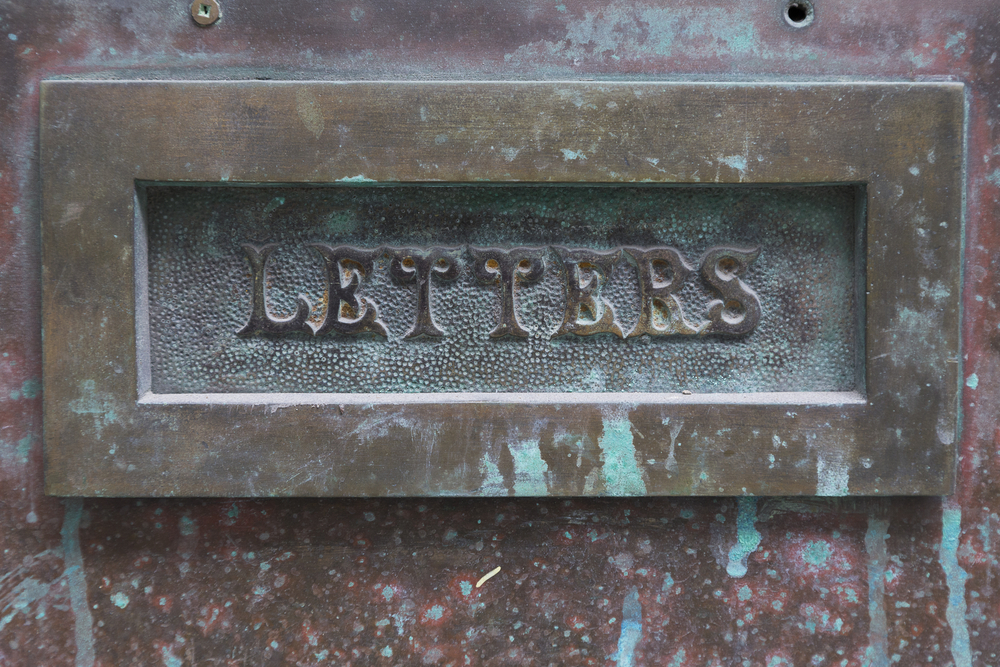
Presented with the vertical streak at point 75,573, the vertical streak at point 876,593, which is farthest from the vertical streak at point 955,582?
the vertical streak at point 75,573

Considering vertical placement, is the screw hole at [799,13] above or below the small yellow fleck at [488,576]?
above

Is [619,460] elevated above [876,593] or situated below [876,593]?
above

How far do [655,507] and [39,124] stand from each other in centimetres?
179

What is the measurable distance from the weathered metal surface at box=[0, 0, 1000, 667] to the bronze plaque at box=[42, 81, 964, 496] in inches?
5.4

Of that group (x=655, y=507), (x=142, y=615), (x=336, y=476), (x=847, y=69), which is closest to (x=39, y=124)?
(x=336, y=476)

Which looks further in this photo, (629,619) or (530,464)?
(629,619)

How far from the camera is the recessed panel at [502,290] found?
1444 millimetres

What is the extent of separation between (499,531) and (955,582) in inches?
46.6

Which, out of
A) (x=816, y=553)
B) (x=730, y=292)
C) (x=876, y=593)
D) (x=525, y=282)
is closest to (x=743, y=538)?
(x=816, y=553)

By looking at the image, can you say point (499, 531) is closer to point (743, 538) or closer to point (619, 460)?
point (619, 460)

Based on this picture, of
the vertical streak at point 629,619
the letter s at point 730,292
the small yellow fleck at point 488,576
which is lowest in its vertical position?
the vertical streak at point 629,619

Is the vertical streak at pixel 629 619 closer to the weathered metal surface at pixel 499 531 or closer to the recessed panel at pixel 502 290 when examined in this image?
the weathered metal surface at pixel 499 531

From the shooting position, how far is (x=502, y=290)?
146 cm

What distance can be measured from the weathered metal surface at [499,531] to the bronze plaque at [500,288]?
0.45 ft
